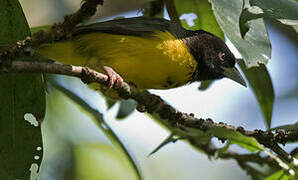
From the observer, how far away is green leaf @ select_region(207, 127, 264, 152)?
8.78 feet

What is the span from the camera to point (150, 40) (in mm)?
3814

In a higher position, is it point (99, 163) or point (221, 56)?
point (221, 56)

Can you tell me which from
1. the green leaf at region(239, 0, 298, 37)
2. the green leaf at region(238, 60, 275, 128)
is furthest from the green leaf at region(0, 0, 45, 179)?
the green leaf at region(238, 60, 275, 128)

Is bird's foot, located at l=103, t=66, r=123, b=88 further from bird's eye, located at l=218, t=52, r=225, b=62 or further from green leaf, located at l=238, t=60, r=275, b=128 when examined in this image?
bird's eye, located at l=218, t=52, r=225, b=62

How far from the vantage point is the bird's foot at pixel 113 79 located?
308 centimetres

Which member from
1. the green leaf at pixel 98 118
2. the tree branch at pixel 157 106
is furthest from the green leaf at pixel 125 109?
the tree branch at pixel 157 106

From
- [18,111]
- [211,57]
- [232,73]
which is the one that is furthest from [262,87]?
[18,111]

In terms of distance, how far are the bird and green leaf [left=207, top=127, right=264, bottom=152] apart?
3.60 ft

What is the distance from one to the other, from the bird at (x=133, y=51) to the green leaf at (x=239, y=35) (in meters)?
1.09

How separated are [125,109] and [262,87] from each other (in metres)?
1.23

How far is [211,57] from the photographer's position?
446 cm

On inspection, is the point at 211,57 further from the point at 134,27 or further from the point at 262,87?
the point at 134,27

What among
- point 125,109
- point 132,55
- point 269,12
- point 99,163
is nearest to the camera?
point 269,12

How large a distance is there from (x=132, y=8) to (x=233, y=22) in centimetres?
174
